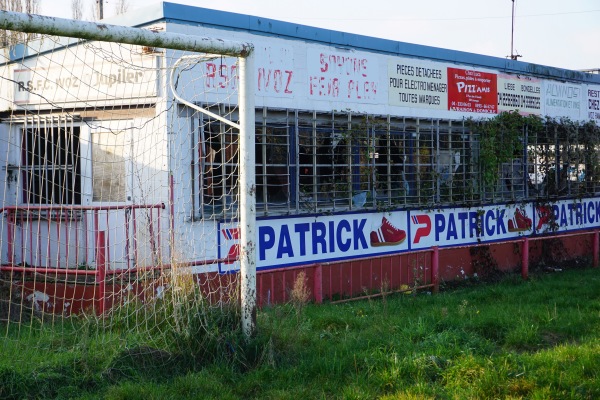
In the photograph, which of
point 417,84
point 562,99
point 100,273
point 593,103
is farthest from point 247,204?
point 593,103

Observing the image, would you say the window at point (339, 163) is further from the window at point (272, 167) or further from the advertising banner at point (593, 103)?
the advertising banner at point (593, 103)

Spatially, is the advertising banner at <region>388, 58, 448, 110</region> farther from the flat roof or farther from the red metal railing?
the red metal railing

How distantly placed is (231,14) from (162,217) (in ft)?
9.86

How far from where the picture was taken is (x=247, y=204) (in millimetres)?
7301

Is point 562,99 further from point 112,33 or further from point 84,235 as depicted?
point 112,33

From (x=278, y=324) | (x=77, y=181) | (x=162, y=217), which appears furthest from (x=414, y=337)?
(x=77, y=181)

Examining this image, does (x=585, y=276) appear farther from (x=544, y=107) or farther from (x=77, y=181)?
(x=77, y=181)

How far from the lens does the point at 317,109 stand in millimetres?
11875

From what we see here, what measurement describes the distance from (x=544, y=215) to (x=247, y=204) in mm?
10694

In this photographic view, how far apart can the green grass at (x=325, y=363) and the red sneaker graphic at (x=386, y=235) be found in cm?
408

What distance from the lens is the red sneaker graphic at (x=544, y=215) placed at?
53.3ft

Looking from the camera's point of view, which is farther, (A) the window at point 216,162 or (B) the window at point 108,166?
(B) the window at point 108,166

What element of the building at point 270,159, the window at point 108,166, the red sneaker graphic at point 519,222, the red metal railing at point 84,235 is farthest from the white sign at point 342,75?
the red sneaker graphic at point 519,222

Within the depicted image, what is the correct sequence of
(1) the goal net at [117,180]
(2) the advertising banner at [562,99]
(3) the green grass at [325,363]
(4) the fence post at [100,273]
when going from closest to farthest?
(3) the green grass at [325,363] → (4) the fence post at [100,273] → (1) the goal net at [117,180] → (2) the advertising banner at [562,99]
